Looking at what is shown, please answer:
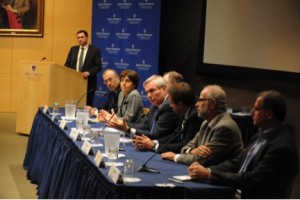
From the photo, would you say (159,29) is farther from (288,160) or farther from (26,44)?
(288,160)

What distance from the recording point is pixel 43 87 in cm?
698

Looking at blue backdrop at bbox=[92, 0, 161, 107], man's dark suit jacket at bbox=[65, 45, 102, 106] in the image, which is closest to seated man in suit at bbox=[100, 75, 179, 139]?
man's dark suit jacket at bbox=[65, 45, 102, 106]

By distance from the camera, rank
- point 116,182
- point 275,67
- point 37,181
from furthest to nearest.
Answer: point 275,67
point 37,181
point 116,182

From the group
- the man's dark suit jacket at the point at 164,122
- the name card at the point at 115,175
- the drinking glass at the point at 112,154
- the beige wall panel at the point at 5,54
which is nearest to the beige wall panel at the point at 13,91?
the beige wall panel at the point at 5,54

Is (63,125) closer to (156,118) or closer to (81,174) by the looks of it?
(156,118)

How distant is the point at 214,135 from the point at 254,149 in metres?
0.27

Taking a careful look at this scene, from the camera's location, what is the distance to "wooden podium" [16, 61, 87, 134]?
22.8ft

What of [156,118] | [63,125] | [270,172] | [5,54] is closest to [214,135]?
[270,172]

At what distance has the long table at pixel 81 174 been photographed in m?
2.54

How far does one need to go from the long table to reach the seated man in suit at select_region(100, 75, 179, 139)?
1.13ft

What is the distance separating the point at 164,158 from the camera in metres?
3.21

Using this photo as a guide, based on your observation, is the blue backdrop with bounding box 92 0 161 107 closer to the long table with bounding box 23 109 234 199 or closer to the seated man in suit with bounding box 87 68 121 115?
the seated man in suit with bounding box 87 68 121 115

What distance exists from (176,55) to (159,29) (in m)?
0.56

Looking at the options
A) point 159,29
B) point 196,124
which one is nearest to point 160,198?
point 196,124
